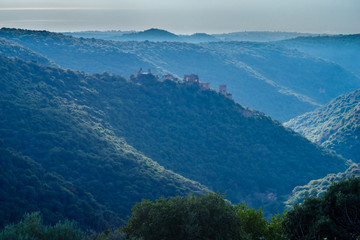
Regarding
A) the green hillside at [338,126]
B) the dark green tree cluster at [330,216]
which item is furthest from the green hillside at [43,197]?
the green hillside at [338,126]

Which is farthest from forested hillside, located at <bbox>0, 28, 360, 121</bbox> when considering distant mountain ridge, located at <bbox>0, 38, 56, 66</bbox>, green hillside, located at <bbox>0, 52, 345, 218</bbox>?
green hillside, located at <bbox>0, 52, 345, 218</bbox>

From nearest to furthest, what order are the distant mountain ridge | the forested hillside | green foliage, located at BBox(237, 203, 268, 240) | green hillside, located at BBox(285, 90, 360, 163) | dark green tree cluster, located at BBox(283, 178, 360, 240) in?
dark green tree cluster, located at BBox(283, 178, 360, 240) < green foliage, located at BBox(237, 203, 268, 240) < the distant mountain ridge < green hillside, located at BBox(285, 90, 360, 163) < the forested hillside

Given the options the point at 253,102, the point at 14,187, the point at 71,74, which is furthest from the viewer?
the point at 253,102

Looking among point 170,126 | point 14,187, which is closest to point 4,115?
point 14,187

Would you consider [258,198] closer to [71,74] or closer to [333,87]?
[71,74]

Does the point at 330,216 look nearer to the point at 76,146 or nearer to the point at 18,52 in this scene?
the point at 76,146

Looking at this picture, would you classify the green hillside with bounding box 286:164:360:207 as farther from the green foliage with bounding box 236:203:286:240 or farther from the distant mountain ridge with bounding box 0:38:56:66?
the distant mountain ridge with bounding box 0:38:56:66
